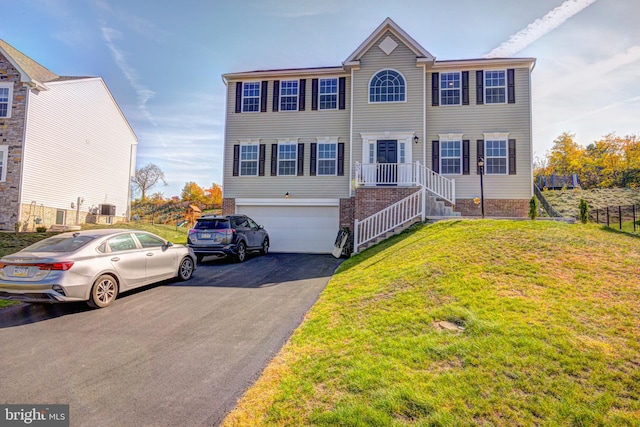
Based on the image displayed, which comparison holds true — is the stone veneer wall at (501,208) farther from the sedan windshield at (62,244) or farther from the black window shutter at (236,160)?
the sedan windshield at (62,244)

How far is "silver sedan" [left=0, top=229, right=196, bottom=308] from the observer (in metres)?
5.84

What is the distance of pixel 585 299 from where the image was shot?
4648mm

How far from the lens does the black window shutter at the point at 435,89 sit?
1587 cm

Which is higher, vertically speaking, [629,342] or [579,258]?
[579,258]

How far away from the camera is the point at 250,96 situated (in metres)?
17.4

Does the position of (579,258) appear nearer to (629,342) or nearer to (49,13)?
(629,342)

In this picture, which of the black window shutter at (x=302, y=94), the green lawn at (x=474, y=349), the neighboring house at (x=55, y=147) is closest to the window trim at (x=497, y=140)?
the black window shutter at (x=302, y=94)

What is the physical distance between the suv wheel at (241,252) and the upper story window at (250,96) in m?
8.33

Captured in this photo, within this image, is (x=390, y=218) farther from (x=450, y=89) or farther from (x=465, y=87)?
(x=465, y=87)

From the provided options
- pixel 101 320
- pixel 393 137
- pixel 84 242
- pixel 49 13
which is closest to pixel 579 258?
pixel 101 320

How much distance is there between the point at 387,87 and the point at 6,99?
18.7m

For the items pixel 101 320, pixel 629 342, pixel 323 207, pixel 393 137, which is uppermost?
pixel 393 137

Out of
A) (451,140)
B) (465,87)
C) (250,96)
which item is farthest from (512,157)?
(250,96)

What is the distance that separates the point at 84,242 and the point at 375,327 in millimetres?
5829
